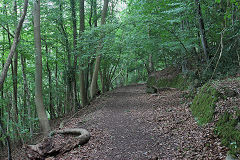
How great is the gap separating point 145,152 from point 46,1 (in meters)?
12.6

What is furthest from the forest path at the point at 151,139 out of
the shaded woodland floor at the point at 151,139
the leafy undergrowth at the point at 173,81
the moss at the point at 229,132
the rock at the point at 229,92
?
the leafy undergrowth at the point at 173,81

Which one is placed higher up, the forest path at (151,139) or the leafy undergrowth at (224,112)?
the leafy undergrowth at (224,112)

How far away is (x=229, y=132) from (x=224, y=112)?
2.71 ft

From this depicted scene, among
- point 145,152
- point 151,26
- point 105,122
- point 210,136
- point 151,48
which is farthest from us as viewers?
point 151,48

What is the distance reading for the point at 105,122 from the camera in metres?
8.74

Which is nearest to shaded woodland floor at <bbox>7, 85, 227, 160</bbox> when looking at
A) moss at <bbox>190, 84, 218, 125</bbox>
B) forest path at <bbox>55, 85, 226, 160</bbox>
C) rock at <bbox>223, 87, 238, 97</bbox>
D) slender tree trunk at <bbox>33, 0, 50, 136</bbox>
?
forest path at <bbox>55, 85, 226, 160</bbox>

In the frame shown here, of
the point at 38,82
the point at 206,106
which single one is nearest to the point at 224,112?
the point at 206,106

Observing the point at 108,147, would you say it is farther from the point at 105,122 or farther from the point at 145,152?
the point at 105,122

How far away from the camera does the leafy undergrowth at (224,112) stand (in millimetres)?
4113

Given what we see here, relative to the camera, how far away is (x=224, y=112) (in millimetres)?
4996

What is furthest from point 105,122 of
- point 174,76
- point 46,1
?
point 46,1

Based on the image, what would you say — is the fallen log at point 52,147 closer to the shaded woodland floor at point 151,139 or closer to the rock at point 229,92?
the shaded woodland floor at point 151,139

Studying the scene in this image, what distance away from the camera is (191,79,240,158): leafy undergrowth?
162 inches

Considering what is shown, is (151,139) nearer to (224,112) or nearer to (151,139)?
(151,139)
